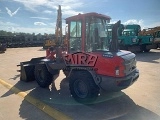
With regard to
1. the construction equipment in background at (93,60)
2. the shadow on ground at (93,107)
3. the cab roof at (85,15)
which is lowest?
the shadow on ground at (93,107)

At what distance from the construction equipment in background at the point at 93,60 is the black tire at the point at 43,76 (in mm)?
628

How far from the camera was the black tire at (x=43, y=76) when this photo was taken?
6926 millimetres

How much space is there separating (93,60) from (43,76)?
2.56 metres

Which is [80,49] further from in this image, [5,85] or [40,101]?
[5,85]

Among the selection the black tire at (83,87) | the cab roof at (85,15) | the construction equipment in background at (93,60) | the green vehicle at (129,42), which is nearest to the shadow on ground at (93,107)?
the black tire at (83,87)

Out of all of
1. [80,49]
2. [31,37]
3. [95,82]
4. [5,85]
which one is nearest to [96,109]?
[95,82]

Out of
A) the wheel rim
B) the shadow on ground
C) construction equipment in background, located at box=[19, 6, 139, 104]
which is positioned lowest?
the shadow on ground

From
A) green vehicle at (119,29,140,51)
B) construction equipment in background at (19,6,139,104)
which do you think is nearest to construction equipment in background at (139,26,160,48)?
green vehicle at (119,29,140,51)

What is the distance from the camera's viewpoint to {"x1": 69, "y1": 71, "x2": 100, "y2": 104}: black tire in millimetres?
5277

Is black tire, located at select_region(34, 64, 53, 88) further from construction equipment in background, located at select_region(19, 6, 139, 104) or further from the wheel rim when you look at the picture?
the wheel rim

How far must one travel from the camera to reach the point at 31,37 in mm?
36875

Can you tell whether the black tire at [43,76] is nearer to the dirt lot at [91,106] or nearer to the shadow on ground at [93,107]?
the dirt lot at [91,106]

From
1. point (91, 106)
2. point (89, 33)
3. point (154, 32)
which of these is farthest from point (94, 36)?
point (154, 32)

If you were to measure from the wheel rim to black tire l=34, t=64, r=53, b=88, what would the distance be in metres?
1.62
